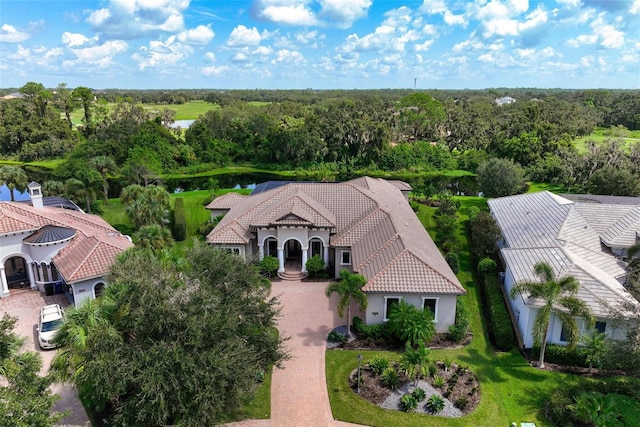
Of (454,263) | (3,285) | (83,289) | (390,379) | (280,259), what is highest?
(83,289)

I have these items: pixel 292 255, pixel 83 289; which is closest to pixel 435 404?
pixel 292 255

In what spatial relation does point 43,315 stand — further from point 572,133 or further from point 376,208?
point 572,133

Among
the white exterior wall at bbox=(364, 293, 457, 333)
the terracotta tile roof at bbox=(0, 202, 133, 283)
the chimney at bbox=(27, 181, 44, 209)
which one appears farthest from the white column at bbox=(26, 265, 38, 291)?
the white exterior wall at bbox=(364, 293, 457, 333)

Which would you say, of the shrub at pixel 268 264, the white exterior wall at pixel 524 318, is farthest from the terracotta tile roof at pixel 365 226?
the white exterior wall at pixel 524 318

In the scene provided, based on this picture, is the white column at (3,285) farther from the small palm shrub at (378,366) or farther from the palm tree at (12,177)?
the small palm shrub at (378,366)

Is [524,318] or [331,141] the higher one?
[331,141]

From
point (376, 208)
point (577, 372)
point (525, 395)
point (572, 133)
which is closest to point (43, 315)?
point (376, 208)

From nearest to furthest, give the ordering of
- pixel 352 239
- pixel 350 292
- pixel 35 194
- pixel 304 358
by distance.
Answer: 1. pixel 304 358
2. pixel 350 292
3. pixel 35 194
4. pixel 352 239

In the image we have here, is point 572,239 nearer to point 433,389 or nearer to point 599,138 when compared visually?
point 433,389
